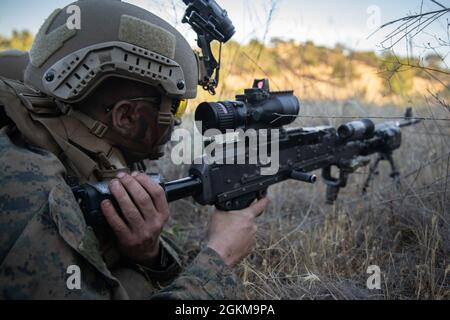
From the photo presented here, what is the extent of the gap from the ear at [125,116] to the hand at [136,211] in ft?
1.09

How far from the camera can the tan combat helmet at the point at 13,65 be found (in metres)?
2.59

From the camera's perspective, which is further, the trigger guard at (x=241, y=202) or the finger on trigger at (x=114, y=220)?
the trigger guard at (x=241, y=202)

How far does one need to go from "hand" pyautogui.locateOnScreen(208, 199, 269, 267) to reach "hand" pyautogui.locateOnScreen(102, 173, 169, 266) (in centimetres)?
38

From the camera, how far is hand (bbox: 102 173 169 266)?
156cm

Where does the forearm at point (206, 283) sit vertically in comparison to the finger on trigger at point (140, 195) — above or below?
below

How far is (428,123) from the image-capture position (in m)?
5.71

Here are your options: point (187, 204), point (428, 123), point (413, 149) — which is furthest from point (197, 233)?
point (428, 123)

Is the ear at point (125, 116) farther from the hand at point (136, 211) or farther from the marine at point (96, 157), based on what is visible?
the hand at point (136, 211)

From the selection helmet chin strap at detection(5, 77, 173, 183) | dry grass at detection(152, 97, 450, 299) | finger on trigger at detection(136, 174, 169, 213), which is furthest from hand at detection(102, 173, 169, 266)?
dry grass at detection(152, 97, 450, 299)

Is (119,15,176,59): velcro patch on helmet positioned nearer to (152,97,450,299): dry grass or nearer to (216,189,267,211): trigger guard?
(216,189,267,211): trigger guard

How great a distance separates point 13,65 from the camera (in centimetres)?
260

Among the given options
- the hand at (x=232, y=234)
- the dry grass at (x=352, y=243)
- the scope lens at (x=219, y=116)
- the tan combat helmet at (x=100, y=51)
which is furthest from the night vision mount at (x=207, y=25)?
the dry grass at (x=352, y=243)
